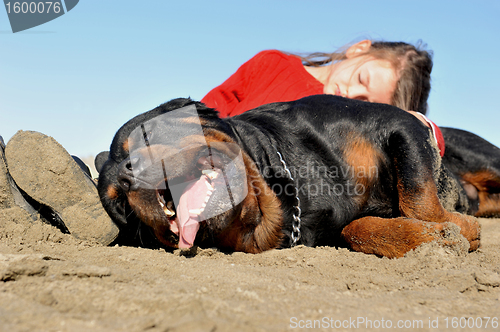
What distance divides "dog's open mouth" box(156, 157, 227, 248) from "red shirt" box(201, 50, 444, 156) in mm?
2675

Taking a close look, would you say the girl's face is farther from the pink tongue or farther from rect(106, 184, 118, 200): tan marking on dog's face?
rect(106, 184, 118, 200): tan marking on dog's face

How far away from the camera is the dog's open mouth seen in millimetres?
2299

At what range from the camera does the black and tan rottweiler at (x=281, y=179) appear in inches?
90.6

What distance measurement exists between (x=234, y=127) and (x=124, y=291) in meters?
1.58

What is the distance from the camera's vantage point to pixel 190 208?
2311 millimetres

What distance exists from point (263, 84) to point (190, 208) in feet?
11.6

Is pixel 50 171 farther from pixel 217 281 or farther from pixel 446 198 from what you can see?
pixel 446 198

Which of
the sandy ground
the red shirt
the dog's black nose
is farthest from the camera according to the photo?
the red shirt

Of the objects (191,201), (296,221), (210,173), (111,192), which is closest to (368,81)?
(296,221)

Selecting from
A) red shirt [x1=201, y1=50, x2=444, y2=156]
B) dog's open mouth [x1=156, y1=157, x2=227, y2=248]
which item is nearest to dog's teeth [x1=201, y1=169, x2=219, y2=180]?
dog's open mouth [x1=156, y1=157, x2=227, y2=248]

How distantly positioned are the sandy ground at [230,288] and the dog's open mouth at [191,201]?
0.56 feet

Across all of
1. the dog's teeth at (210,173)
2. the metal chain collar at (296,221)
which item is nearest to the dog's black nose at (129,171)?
the dog's teeth at (210,173)

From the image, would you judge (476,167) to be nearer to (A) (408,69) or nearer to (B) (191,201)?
(A) (408,69)

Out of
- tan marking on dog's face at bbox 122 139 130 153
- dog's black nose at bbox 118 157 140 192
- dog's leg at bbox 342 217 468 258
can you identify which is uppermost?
tan marking on dog's face at bbox 122 139 130 153
